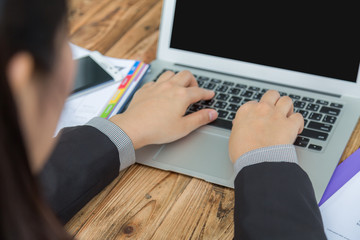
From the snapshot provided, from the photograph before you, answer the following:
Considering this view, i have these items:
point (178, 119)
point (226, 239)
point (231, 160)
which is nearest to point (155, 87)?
point (178, 119)

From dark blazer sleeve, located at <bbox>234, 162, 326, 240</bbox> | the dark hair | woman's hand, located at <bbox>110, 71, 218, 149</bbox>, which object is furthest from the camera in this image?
woman's hand, located at <bbox>110, 71, 218, 149</bbox>

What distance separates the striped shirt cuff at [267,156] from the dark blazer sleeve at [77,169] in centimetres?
20

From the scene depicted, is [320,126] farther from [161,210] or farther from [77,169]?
[77,169]

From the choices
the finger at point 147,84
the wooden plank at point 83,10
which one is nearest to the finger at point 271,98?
the finger at point 147,84

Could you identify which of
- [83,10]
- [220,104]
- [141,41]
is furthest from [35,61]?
[83,10]

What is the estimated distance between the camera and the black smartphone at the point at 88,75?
0.98 meters

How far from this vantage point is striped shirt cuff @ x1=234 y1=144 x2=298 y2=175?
0.72 meters

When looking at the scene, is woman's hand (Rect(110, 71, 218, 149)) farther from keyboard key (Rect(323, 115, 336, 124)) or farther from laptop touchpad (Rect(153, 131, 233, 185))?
keyboard key (Rect(323, 115, 336, 124))

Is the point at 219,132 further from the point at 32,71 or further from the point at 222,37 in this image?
the point at 32,71

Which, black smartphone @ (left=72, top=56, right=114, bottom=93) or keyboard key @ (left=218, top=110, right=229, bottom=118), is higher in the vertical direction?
keyboard key @ (left=218, top=110, right=229, bottom=118)

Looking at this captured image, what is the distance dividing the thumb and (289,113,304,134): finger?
140 mm

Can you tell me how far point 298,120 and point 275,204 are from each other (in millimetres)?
211

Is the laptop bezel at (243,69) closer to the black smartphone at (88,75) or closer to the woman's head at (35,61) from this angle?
the black smartphone at (88,75)

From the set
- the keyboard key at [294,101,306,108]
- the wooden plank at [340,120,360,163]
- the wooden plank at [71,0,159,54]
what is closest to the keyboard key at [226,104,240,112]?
the keyboard key at [294,101,306,108]
